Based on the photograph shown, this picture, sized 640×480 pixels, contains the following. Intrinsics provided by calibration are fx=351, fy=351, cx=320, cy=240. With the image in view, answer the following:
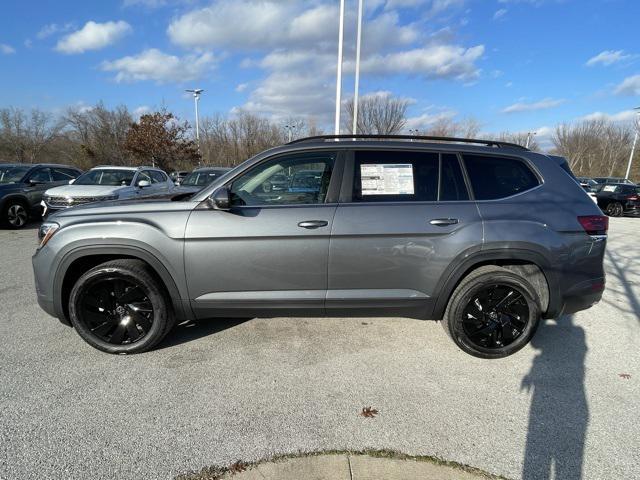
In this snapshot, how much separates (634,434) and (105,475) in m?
3.23

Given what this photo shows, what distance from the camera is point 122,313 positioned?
308 centimetres

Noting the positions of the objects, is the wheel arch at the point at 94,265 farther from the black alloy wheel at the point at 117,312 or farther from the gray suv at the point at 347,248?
the black alloy wheel at the point at 117,312

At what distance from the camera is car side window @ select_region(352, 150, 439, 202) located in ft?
9.87

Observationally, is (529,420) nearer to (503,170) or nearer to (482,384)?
(482,384)

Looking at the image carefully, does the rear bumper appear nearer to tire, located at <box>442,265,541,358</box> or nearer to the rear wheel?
tire, located at <box>442,265,541,358</box>

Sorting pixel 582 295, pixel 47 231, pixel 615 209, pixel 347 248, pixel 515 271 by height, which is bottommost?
pixel 615 209

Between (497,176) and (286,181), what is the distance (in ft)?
6.17

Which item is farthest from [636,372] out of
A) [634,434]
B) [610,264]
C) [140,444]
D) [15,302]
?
[15,302]

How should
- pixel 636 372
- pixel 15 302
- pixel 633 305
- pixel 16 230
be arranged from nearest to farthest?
pixel 636 372 < pixel 15 302 < pixel 633 305 < pixel 16 230

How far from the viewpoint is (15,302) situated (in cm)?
420

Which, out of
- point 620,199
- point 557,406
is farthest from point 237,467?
point 620,199

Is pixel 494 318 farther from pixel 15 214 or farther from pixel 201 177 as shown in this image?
pixel 201 177

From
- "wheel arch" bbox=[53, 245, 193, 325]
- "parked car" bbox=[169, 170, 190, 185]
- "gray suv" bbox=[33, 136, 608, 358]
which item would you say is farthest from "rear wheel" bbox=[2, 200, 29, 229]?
"wheel arch" bbox=[53, 245, 193, 325]

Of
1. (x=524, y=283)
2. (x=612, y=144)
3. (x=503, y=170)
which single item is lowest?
(x=524, y=283)
